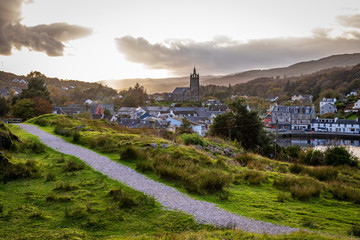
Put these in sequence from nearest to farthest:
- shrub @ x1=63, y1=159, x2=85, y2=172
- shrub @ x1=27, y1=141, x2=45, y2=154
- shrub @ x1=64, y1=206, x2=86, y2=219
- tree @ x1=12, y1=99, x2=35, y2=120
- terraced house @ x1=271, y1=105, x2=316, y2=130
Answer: shrub @ x1=64, y1=206, x2=86, y2=219
shrub @ x1=63, y1=159, x2=85, y2=172
shrub @ x1=27, y1=141, x2=45, y2=154
tree @ x1=12, y1=99, x2=35, y2=120
terraced house @ x1=271, y1=105, x2=316, y2=130

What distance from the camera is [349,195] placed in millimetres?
8703

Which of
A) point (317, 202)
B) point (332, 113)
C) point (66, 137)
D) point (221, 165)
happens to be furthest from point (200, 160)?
point (332, 113)

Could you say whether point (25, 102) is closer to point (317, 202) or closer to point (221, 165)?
point (221, 165)

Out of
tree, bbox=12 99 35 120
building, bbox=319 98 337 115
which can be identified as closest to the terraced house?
building, bbox=319 98 337 115

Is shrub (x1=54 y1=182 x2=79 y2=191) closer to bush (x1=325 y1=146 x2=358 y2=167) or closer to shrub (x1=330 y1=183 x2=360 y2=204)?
shrub (x1=330 y1=183 x2=360 y2=204)

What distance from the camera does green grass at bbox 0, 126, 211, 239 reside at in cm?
521

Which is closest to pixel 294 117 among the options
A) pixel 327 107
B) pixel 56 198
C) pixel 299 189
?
pixel 327 107

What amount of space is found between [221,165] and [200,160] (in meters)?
1.03

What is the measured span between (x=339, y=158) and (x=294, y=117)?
71.7 m

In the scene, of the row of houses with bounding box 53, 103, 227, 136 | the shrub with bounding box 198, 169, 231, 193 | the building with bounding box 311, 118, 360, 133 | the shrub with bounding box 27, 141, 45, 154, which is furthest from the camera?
the row of houses with bounding box 53, 103, 227, 136

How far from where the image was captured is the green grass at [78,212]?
5.21m

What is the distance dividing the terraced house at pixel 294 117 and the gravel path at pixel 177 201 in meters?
79.2

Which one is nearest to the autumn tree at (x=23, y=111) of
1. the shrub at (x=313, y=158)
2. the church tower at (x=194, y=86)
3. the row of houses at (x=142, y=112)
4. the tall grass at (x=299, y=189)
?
the row of houses at (x=142, y=112)

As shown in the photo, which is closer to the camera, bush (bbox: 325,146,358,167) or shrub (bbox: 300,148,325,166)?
bush (bbox: 325,146,358,167)
